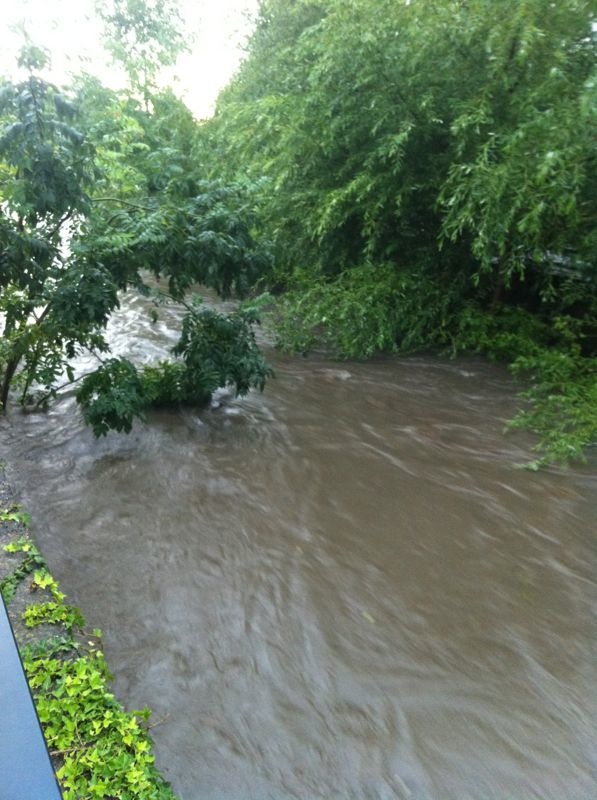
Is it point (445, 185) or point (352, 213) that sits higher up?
point (445, 185)

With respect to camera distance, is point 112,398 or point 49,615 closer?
point 49,615

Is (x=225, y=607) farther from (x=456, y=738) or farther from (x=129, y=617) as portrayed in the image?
(x=456, y=738)

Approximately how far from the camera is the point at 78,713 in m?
2.76

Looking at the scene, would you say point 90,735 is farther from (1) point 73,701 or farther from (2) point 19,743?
(2) point 19,743

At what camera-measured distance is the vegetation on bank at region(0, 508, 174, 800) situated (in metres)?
2.50

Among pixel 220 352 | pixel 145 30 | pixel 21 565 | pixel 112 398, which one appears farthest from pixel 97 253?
pixel 145 30

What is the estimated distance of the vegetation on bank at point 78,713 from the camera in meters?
2.50

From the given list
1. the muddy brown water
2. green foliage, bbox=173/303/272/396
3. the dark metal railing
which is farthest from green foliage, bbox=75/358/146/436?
the dark metal railing

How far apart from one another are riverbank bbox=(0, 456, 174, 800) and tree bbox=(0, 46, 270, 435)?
2.40m

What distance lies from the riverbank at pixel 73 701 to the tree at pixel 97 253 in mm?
2401

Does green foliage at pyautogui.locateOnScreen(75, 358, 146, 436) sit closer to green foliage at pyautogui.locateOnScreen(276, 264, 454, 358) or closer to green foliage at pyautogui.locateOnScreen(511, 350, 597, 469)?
green foliage at pyautogui.locateOnScreen(276, 264, 454, 358)

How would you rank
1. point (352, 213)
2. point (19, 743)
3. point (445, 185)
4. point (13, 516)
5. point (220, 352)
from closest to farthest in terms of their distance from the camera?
point (19, 743) → point (13, 516) → point (220, 352) → point (445, 185) → point (352, 213)

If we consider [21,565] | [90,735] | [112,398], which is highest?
[112,398]

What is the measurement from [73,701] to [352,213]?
7184 millimetres
